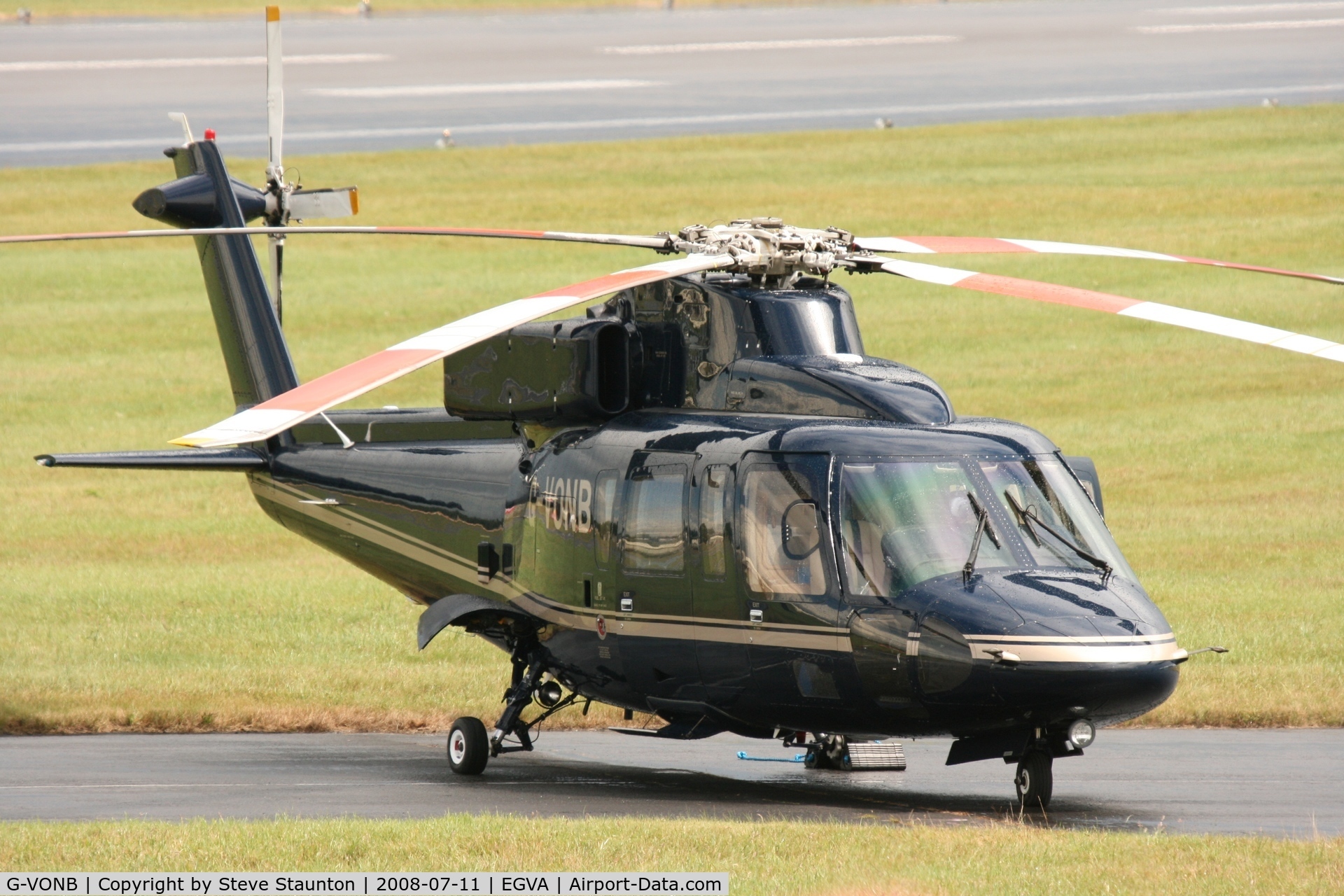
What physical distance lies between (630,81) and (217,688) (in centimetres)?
3740

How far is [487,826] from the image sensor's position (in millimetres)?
9836

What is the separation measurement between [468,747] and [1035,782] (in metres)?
4.18

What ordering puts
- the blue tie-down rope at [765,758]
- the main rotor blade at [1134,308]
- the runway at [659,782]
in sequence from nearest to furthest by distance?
the main rotor blade at [1134,308] → the runway at [659,782] → the blue tie-down rope at [765,758]

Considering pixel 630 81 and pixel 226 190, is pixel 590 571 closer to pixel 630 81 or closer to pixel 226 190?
pixel 226 190

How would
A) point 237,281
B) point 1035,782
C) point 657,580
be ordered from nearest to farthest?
point 1035,782, point 657,580, point 237,281

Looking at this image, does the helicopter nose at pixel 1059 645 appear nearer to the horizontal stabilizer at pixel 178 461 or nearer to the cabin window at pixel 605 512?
the cabin window at pixel 605 512

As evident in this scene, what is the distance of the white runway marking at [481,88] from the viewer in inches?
1929

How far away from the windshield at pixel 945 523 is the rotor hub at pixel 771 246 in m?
1.91

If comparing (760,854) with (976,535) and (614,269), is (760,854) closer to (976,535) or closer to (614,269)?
(976,535)

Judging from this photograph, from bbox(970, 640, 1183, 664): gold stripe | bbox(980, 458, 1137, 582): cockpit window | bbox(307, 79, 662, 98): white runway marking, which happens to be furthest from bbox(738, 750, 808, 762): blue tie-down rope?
bbox(307, 79, 662, 98): white runway marking

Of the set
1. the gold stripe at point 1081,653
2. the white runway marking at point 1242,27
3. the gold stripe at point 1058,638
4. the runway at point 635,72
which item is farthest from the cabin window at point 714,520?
the white runway marking at point 1242,27

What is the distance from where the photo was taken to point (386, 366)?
9.19 meters

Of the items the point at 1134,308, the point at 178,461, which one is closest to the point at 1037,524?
the point at 1134,308

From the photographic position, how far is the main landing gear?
13094 mm
